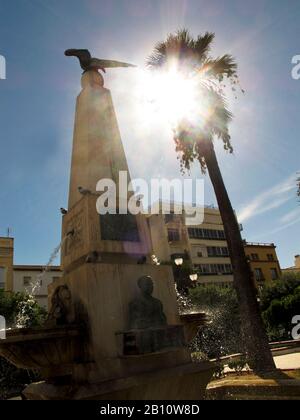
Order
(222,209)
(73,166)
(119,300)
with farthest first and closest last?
(222,209), (73,166), (119,300)

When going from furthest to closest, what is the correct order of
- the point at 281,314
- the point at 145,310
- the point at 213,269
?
1. the point at 213,269
2. the point at 281,314
3. the point at 145,310

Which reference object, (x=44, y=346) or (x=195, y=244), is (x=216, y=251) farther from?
(x=44, y=346)

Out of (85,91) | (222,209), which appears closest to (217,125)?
(222,209)

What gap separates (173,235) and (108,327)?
3365cm

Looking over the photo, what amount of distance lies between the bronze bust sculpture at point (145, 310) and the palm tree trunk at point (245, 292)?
610 centimetres

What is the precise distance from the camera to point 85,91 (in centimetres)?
645

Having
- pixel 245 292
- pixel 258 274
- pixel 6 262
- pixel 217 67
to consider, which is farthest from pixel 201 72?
pixel 258 274

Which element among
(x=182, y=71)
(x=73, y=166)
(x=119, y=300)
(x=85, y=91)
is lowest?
(x=119, y=300)

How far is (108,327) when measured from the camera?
4062 millimetres

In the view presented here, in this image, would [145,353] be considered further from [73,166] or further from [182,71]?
[182,71]

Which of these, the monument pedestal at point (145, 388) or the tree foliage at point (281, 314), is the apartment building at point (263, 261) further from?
the monument pedestal at point (145, 388)

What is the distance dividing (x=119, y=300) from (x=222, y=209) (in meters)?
7.41

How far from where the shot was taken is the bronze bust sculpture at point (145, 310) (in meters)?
4.11

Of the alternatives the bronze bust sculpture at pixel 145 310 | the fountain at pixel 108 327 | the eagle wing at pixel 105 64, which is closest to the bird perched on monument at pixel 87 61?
the eagle wing at pixel 105 64
